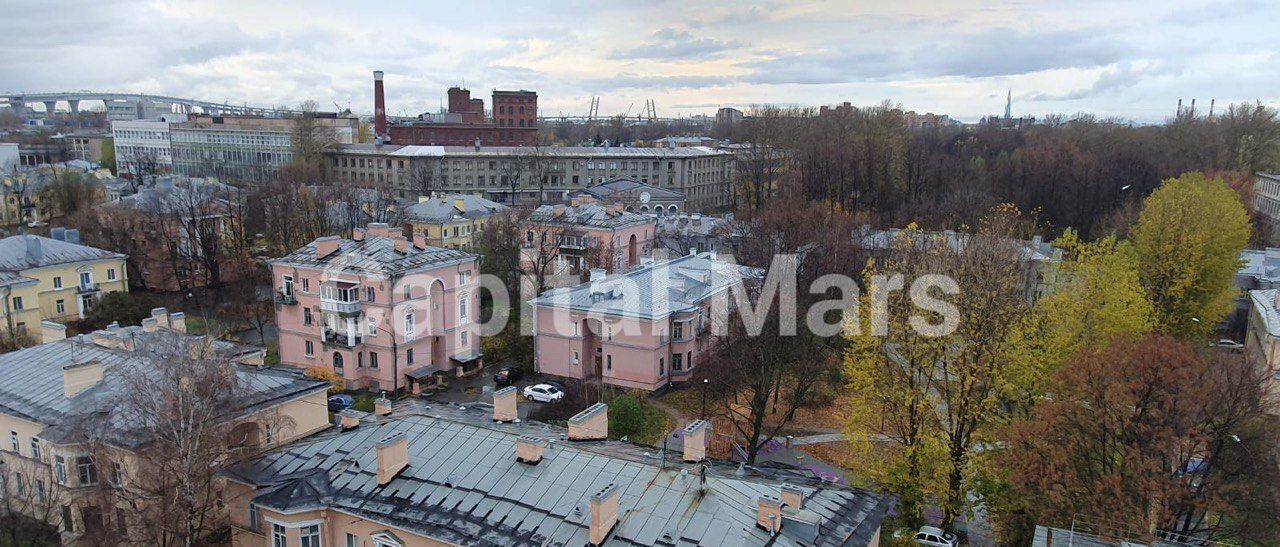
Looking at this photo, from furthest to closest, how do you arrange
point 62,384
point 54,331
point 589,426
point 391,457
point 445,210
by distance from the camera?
point 445,210 < point 54,331 < point 62,384 < point 589,426 < point 391,457

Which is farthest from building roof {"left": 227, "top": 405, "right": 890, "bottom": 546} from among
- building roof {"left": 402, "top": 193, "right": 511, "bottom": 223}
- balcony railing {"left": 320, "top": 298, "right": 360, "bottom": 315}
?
building roof {"left": 402, "top": 193, "right": 511, "bottom": 223}

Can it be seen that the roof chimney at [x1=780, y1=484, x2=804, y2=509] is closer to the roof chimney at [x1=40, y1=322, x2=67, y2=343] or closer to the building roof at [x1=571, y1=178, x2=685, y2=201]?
the roof chimney at [x1=40, y1=322, x2=67, y2=343]

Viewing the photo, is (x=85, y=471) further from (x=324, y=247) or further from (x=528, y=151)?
(x=528, y=151)

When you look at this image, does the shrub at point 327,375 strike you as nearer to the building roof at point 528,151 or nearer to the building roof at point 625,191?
the building roof at point 625,191

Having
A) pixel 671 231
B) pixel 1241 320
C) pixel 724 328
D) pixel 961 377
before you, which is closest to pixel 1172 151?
pixel 1241 320

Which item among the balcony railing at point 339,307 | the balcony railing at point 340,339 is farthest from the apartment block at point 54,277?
the balcony railing at point 339,307

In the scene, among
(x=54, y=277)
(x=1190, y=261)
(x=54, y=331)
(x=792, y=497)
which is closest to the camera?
(x=792, y=497)

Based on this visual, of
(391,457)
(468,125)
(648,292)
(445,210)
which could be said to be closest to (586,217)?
(445,210)
